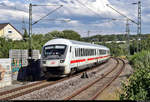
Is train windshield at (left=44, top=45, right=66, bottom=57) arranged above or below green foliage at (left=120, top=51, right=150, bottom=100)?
above

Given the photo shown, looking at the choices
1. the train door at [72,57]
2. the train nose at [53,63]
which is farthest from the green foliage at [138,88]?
the train door at [72,57]

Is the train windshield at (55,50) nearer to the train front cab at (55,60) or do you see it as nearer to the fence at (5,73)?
the train front cab at (55,60)

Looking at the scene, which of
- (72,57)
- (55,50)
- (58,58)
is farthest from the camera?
(72,57)

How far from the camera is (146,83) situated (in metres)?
8.55

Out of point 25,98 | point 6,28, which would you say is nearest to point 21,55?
point 25,98

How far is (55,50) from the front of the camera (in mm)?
17219

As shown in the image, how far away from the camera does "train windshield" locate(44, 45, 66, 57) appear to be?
17.1m

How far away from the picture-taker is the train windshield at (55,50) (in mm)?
17094

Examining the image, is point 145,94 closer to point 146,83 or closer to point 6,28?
point 146,83

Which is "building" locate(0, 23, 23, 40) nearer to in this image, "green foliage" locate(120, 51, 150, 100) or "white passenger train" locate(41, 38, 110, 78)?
"white passenger train" locate(41, 38, 110, 78)

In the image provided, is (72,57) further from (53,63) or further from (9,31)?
(9,31)

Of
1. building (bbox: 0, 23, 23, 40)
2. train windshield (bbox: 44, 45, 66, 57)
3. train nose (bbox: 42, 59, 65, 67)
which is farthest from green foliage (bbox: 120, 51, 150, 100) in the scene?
building (bbox: 0, 23, 23, 40)

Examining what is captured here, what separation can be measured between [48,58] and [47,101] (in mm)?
6796

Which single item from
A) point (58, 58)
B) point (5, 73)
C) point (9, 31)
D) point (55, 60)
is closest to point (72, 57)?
point (58, 58)
